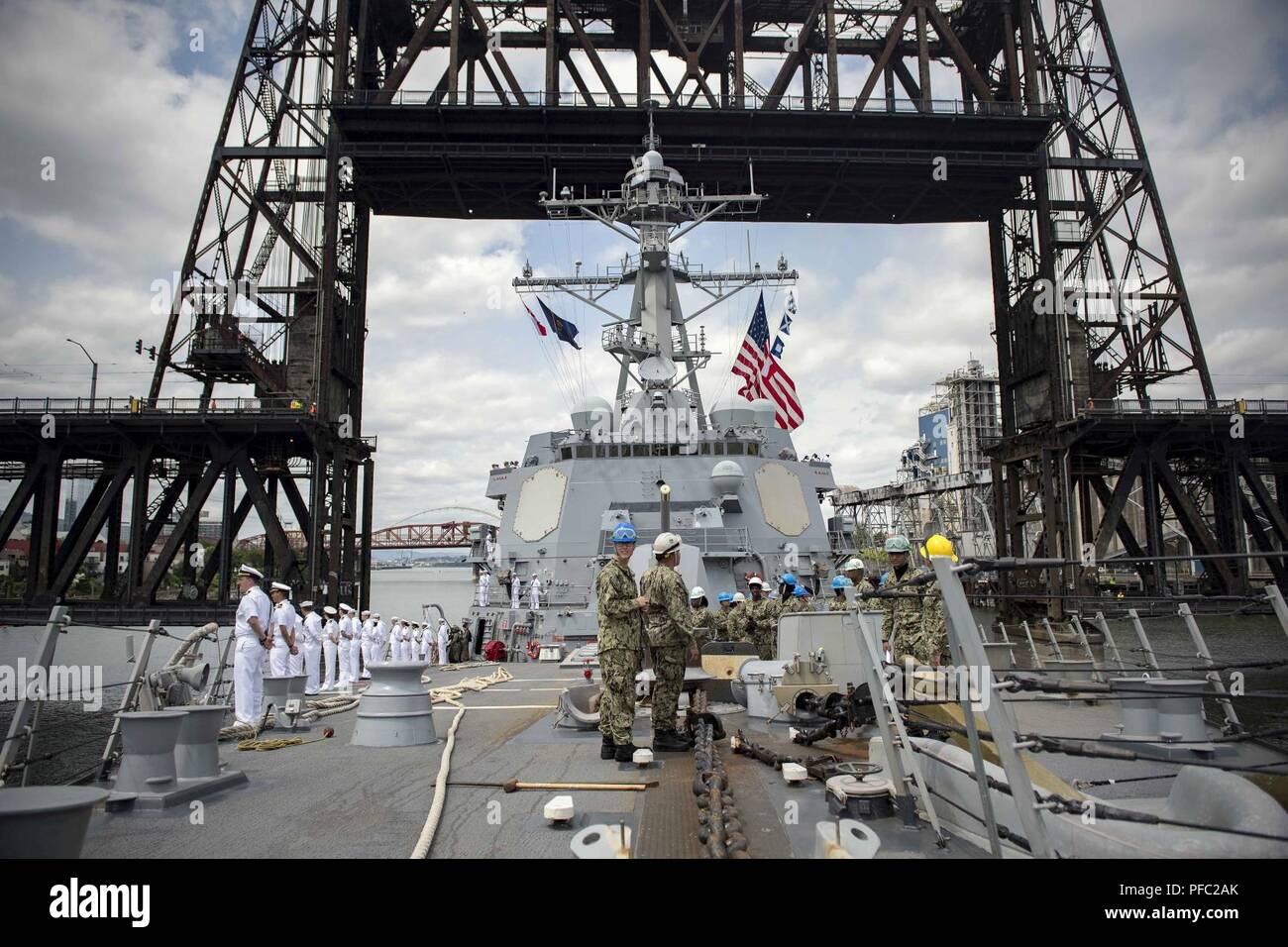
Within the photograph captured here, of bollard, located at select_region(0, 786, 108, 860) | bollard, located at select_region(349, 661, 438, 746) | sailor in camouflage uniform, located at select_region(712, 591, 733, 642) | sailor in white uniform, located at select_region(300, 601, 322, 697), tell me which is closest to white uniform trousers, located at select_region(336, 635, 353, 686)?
sailor in white uniform, located at select_region(300, 601, 322, 697)

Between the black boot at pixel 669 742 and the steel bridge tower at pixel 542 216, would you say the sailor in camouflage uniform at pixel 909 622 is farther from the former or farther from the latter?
the steel bridge tower at pixel 542 216

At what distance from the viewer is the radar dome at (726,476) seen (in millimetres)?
14977

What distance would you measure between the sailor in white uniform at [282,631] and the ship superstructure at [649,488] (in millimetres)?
5178

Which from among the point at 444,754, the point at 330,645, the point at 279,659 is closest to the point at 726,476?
the point at 330,645

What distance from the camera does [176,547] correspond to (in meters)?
20.5

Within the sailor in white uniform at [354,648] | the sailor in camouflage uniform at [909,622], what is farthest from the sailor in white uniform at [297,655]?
the sailor in camouflage uniform at [909,622]

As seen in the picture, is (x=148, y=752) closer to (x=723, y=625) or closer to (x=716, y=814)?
(x=716, y=814)

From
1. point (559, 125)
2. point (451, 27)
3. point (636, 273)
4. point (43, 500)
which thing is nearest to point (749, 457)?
point (636, 273)

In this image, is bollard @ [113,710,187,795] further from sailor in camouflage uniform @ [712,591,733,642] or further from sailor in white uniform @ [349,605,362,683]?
sailor in white uniform @ [349,605,362,683]

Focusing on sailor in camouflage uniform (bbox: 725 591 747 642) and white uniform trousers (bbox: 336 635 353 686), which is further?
white uniform trousers (bbox: 336 635 353 686)

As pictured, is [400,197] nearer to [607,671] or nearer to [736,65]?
[736,65]

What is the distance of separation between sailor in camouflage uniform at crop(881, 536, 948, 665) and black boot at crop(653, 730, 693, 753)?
157 centimetres

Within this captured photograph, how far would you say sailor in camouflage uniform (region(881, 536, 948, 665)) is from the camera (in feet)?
18.9

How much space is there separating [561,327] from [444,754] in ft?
56.9
